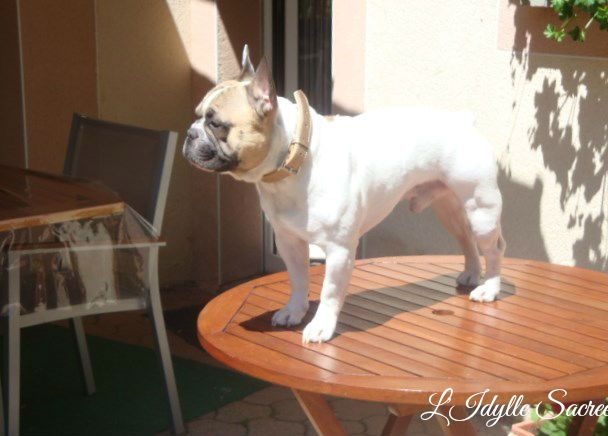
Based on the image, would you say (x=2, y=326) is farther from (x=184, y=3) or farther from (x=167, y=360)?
(x=184, y=3)

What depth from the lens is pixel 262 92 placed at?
7.84 ft

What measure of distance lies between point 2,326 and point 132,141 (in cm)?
95

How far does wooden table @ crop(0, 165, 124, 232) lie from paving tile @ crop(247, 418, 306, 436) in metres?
1.28

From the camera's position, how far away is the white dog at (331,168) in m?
2.41

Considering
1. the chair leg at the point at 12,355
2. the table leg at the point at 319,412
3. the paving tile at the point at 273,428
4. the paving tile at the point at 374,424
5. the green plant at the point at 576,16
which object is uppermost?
the green plant at the point at 576,16

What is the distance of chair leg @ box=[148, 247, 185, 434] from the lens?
13.0 feet

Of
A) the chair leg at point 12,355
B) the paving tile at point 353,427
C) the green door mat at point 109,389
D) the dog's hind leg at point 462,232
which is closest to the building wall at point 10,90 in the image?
the green door mat at point 109,389

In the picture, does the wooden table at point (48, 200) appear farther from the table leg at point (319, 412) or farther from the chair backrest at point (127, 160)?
the table leg at point (319, 412)

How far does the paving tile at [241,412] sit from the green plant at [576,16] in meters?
2.08

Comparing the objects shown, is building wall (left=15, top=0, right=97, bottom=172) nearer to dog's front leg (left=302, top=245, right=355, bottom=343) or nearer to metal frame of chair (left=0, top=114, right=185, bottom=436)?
metal frame of chair (left=0, top=114, right=185, bottom=436)

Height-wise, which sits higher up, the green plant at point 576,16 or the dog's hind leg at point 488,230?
the green plant at point 576,16

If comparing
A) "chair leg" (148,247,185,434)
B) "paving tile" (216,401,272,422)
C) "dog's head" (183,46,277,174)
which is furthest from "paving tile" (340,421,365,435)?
"dog's head" (183,46,277,174)

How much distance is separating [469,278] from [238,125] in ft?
3.75

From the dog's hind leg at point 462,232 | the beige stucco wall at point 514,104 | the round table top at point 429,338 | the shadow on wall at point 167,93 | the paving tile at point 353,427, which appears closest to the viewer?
the round table top at point 429,338
